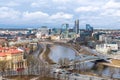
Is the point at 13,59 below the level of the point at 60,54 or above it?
above

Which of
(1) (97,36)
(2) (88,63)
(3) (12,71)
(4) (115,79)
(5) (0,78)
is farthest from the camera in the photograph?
(1) (97,36)

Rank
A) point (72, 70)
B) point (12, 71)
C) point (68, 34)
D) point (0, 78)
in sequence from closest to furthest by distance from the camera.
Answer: point (0, 78), point (12, 71), point (72, 70), point (68, 34)

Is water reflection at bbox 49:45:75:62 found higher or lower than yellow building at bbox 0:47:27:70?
lower

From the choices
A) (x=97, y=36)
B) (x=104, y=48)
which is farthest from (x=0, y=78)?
(x=97, y=36)

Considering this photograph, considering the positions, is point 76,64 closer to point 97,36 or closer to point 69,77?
point 69,77

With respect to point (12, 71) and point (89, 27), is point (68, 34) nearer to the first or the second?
point (89, 27)

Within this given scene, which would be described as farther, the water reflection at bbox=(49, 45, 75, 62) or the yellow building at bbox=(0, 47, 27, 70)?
the water reflection at bbox=(49, 45, 75, 62)

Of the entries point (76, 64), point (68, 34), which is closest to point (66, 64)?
point (76, 64)

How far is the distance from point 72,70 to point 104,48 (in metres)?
17.0

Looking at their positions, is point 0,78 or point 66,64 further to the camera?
point 66,64

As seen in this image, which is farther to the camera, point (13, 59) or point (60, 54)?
point (60, 54)

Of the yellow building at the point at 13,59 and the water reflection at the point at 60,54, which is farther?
the water reflection at the point at 60,54

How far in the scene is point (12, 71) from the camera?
20.2m

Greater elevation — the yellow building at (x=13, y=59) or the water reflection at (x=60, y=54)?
the yellow building at (x=13, y=59)
